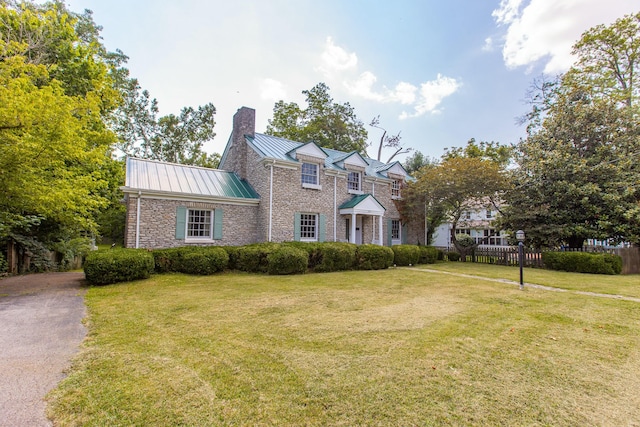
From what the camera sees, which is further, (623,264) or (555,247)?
(555,247)

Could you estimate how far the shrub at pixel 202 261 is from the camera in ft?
34.3

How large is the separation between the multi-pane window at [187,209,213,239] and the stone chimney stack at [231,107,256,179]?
3644 millimetres

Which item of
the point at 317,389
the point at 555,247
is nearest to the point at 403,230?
the point at 555,247

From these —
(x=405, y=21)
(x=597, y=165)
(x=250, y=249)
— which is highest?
(x=405, y=21)

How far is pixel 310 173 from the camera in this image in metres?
15.8

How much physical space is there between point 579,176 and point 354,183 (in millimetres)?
11634

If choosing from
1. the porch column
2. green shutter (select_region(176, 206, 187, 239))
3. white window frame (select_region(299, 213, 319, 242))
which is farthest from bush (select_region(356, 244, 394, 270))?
green shutter (select_region(176, 206, 187, 239))

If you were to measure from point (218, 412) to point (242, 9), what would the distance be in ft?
47.5

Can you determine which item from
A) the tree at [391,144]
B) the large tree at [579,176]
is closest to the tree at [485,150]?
the tree at [391,144]

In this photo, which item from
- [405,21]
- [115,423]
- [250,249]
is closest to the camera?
[115,423]

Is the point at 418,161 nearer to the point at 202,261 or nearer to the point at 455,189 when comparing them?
the point at 455,189

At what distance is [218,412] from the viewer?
2.42 metres

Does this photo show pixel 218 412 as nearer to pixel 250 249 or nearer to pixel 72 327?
pixel 72 327

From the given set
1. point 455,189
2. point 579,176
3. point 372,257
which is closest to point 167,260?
point 372,257
